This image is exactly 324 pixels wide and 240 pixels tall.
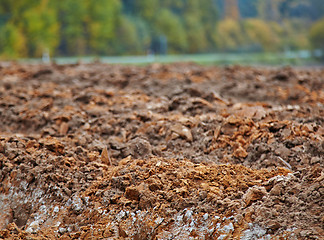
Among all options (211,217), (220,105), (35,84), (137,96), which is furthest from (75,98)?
(211,217)

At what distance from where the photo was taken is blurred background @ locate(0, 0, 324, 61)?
1594cm

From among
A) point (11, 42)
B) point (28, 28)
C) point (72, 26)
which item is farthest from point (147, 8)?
point (11, 42)

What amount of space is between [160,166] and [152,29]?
1656 cm

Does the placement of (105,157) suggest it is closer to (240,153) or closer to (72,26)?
(240,153)

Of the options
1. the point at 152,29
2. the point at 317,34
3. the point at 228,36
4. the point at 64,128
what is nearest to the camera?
the point at 64,128

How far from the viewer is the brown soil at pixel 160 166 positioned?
8.87 feet

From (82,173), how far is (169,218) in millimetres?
915

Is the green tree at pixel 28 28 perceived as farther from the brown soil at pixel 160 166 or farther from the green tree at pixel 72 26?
the brown soil at pixel 160 166

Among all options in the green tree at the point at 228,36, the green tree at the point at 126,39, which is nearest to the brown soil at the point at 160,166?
the green tree at the point at 228,36

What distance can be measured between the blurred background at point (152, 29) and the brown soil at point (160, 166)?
11.7 meters

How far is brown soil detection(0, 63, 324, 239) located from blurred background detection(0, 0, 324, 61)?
11.7 meters

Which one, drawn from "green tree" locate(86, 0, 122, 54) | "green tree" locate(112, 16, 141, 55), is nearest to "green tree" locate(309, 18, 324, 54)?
"green tree" locate(112, 16, 141, 55)

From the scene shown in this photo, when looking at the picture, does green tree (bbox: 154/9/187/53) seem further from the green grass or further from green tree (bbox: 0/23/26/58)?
green tree (bbox: 0/23/26/58)

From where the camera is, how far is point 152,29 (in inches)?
752
